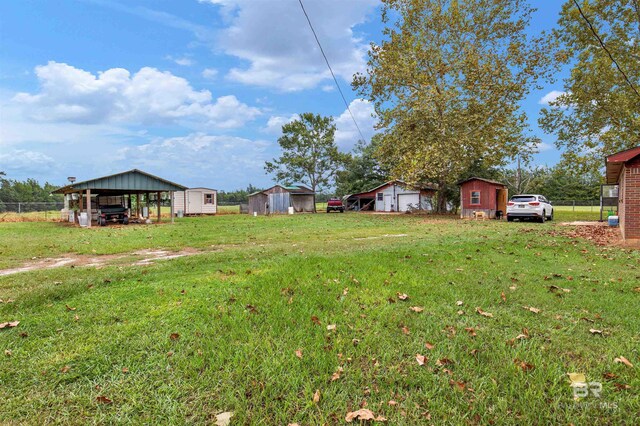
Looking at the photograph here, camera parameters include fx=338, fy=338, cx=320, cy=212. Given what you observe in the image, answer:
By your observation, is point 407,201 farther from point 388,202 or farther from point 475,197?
point 475,197

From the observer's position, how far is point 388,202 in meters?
38.3

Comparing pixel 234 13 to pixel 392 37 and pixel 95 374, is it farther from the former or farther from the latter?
pixel 392 37

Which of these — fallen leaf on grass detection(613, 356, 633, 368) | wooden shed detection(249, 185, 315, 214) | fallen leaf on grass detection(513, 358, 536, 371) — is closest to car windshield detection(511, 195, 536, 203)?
fallen leaf on grass detection(613, 356, 633, 368)

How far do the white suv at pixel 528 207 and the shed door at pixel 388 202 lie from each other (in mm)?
18428

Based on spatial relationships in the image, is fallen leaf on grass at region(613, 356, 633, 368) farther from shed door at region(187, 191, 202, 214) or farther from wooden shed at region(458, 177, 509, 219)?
shed door at region(187, 191, 202, 214)

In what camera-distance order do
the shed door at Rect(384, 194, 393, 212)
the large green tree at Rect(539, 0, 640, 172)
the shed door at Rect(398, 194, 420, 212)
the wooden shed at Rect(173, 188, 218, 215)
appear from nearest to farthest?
the large green tree at Rect(539, 0, 640, 172) → the wooden shed at Rect(173, 188, 218, 215) → the shed door at Rect(398, 194, 420, 212) → the shed door at Rect(384, 194, 393, 212)

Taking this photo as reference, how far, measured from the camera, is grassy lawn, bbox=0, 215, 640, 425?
235 cm

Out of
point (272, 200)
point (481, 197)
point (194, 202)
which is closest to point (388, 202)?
point (272, 200)

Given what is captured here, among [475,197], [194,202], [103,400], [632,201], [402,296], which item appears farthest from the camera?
[194,202]

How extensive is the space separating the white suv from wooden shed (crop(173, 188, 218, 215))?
2660cm

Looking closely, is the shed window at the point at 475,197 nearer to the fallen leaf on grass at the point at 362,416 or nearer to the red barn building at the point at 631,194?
the red barn building at the point at 631,194

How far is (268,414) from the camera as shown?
7.54ft

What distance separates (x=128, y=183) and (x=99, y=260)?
47.0 feet

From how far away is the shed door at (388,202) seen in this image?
3791cm
